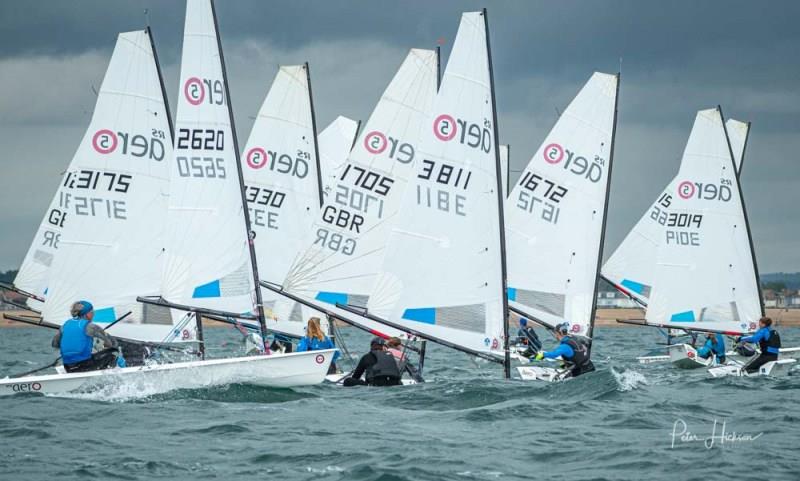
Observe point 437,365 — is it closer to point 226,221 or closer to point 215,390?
point 226,221

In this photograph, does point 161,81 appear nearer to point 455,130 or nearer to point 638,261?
point 455,130

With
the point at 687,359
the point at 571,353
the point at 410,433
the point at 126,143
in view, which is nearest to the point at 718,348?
the point at 687,359

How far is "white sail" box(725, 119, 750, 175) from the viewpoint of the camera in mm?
34197

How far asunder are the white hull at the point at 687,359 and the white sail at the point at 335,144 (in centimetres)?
980

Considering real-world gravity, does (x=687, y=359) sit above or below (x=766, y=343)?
below

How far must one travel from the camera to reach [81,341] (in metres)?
18.1

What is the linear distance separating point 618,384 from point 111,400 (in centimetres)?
871

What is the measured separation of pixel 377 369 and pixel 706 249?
13.3 metres

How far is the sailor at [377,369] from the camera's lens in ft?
65.1

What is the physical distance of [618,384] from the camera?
2070 cm

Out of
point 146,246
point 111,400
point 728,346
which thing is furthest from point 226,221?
point 728,346

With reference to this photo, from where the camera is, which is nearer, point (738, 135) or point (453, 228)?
point (453, 228)

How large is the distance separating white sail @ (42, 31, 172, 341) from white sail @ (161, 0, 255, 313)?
2233 mm

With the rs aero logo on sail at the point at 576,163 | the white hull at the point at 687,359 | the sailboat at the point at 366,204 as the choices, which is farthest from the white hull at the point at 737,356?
the sailboat at the point at 366,204
